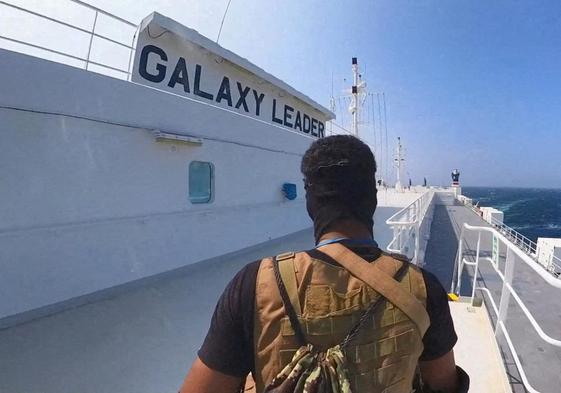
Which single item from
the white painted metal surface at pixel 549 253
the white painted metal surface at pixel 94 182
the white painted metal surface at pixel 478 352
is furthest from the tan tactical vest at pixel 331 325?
the white painted metal surface at pixel 549 253

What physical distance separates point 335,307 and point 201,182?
5112mm

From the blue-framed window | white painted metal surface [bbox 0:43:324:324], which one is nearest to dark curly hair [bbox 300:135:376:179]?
white painted metal surface [bbox 0:43:324:324]

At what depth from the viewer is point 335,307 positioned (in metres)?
0.98

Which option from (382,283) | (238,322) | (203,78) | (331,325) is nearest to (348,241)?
(382,283)

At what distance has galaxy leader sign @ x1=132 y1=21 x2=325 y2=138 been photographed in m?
5.18

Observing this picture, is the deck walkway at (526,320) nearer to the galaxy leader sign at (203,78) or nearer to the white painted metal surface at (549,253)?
the white painted metal surface at (549,253)

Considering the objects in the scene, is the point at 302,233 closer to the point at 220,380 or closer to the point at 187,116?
the point at 187,116

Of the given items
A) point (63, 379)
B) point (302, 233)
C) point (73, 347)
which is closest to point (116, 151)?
point (73, 347)

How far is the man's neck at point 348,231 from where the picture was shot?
1159mm

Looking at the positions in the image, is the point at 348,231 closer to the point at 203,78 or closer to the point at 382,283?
the point at 382,283

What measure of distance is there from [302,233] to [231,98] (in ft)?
13.9

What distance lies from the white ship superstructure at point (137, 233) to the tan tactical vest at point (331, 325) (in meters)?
1.81

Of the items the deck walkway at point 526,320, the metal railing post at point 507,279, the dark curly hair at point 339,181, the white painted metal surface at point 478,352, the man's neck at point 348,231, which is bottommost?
the deck walkway at point 526,320

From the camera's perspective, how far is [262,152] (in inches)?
282
